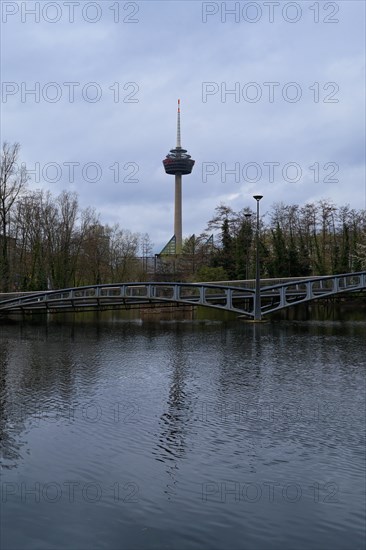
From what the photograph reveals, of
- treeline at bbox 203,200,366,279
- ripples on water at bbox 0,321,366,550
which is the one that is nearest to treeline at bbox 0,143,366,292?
treeline at bbox 203,200,366,279

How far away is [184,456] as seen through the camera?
363 inches

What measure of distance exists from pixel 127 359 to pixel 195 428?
10213 millimetres

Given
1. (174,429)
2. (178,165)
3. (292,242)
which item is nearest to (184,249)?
(292,242)

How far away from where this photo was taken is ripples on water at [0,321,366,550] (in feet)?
22.3

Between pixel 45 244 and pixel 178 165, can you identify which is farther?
pixel 178 165

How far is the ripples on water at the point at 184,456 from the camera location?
22.3 feet

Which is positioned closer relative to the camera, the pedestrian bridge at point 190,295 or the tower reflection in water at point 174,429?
the tower reflection in water at point 174,429

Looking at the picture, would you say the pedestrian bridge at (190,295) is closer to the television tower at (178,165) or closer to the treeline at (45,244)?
the treeline at (45,244)

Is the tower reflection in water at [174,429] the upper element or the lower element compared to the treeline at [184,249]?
lower

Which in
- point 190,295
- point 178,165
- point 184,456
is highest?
point 178,165

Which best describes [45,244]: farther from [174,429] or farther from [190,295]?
[174,429]

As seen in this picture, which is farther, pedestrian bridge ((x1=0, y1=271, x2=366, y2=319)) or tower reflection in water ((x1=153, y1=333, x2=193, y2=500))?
pedestrian bridge ((x1=0, y1=271, x2=366, y2=319))

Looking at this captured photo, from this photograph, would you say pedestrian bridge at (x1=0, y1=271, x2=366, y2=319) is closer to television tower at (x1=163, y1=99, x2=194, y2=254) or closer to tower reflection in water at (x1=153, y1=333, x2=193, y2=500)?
tower reflection in water at (x1=153, y1=333, x2=193, y2=500)

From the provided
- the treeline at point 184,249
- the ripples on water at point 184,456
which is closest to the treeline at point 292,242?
the treeline at point 184,249
